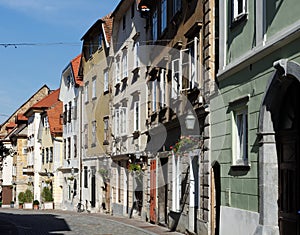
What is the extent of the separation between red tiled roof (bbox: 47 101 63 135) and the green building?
37.7 m

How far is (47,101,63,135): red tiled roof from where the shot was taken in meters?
53.4

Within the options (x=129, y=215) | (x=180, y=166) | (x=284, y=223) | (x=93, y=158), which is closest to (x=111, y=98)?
(x=93, y=158)

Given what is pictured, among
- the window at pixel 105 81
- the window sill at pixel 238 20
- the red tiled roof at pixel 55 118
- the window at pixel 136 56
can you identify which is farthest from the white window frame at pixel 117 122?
the window sill at pixel 238 20

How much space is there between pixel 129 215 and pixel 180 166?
33.7 feet

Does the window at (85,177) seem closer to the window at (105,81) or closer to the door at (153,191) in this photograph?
the window at (105,81)

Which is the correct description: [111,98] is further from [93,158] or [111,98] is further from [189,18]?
[189,18]

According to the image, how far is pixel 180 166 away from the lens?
72.6 ft

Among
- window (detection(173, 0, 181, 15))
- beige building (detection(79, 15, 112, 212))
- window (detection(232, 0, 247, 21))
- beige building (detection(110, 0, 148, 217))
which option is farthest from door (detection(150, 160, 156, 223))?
window (detection(232, 0, 247, 21))

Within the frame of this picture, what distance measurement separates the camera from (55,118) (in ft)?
180

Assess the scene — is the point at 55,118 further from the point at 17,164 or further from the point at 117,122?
the point at 117,122

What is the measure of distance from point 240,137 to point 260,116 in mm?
2053

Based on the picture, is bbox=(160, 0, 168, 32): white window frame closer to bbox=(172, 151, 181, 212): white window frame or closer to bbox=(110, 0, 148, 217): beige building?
bbox=(110, 0, 148, 217): beige building

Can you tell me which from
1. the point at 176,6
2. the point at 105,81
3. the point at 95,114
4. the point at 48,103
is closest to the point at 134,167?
the point at 176,6

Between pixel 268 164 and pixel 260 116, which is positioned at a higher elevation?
pixel 260 116
